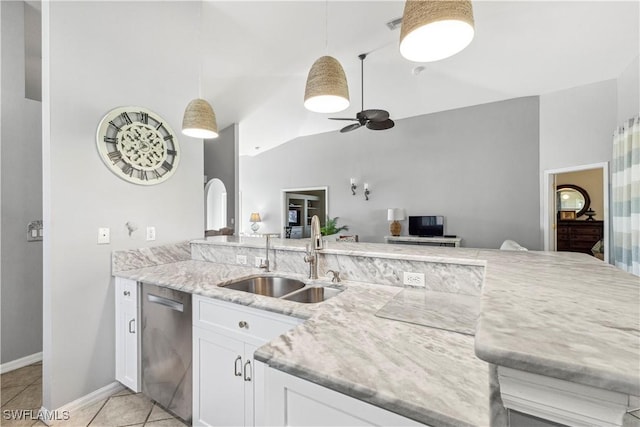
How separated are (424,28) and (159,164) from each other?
222cm

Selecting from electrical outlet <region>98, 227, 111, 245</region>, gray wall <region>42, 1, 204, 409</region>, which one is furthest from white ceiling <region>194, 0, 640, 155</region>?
electrical outlet <region>98, 227, 111, 245</region>

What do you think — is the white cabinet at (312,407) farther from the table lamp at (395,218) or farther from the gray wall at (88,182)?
the table lamp at (395,218)

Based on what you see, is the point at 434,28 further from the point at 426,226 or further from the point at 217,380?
the point at 426,226

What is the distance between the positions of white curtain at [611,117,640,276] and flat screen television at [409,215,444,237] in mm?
2318

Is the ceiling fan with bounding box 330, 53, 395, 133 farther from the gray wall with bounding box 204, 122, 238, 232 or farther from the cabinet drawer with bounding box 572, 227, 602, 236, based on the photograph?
the cabinet drawer with bounding box 572, 227, 602, 236

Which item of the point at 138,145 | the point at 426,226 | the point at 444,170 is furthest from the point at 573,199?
the point at 138,145

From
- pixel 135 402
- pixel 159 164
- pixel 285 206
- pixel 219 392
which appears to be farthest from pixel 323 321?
pixel 285 206

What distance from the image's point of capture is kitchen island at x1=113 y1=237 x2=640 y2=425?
0.41 meters

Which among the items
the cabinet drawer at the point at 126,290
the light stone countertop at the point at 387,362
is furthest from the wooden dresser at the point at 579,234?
the cabinet drawer at the point at 126,290

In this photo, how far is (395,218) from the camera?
5512 millimetres

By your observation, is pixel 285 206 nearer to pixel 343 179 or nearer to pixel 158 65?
pixel 343 179

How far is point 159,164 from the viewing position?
91.4 inches

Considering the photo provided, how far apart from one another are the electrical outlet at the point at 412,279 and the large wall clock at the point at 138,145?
211 centimetres

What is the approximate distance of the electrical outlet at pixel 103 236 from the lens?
6.49 feet
